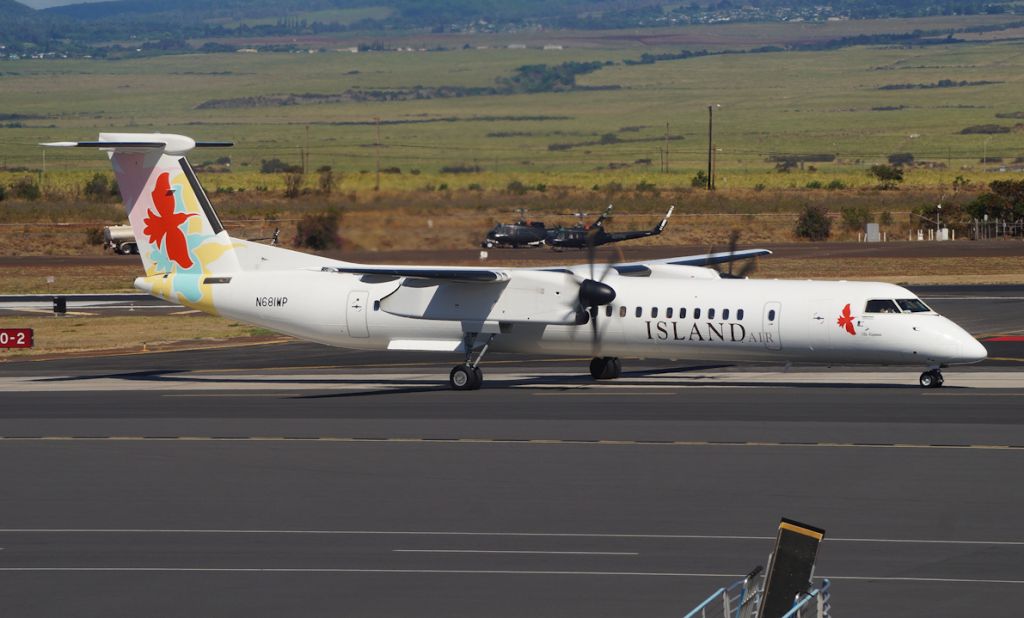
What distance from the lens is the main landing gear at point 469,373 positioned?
123 ft

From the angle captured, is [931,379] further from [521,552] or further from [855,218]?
[855,218]

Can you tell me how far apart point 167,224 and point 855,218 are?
2636 inches

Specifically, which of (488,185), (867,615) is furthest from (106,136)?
(488,185)

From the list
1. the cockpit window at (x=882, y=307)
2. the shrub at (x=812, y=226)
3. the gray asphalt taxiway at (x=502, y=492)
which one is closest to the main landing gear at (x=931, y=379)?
the gray asphalt taxiway at (x=502, y=492)

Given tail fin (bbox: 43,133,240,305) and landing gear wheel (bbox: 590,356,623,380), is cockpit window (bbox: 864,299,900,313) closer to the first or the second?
landing gear wheel (bbox: 590,356,623,380)

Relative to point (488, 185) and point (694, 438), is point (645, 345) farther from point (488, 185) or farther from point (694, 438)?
point (488, 185)

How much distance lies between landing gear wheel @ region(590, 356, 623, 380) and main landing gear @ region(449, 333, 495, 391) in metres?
2.93

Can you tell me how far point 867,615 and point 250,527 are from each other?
909cm

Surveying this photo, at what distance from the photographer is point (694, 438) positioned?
29.2 m

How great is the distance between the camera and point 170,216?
132ft

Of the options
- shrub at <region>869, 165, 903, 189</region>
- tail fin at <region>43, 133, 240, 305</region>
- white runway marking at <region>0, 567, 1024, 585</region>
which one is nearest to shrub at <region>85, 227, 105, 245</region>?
tail fin at <region>43, 133, 240, 305</region>

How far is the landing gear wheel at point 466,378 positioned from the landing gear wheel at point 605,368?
10.6 feet

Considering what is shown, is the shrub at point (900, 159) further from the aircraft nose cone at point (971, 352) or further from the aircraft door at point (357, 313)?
the aircraft nose cone at point (971, 352)

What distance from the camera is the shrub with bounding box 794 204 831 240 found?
95.4m
